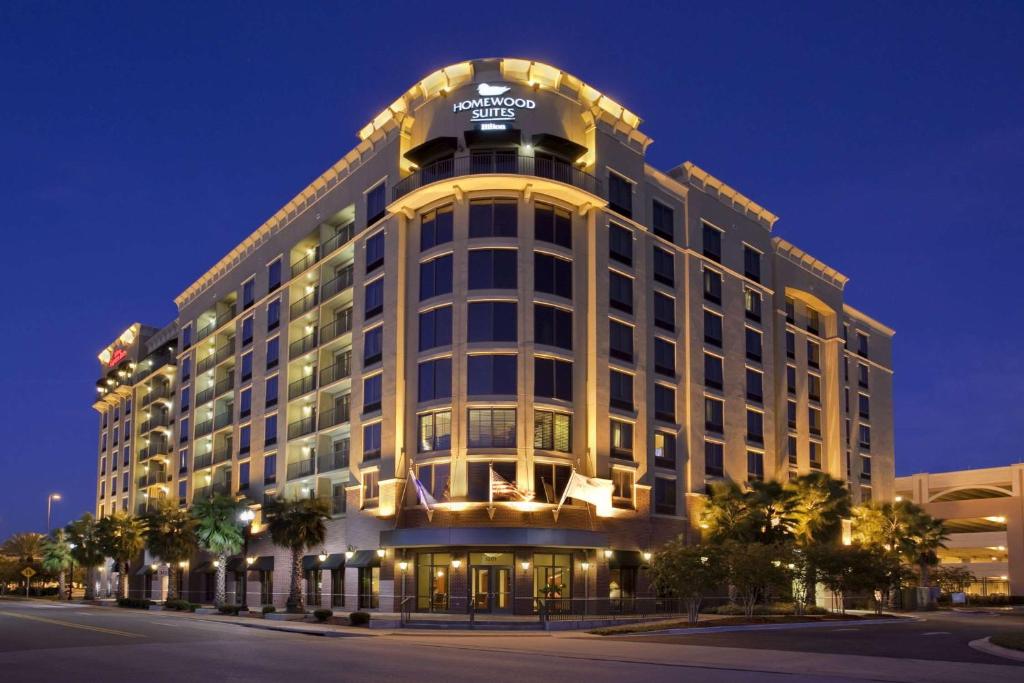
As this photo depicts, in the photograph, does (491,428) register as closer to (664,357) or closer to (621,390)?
(621,390)

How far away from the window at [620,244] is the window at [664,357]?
5.73m

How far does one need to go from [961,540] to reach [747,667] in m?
86.1

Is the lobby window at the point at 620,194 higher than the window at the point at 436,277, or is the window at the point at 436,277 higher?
the lobby window at the point at 620,194

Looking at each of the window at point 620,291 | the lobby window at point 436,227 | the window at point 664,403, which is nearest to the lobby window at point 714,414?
the window at point 664,403

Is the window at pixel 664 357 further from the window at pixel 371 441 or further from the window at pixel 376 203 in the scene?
the window at pixel 376 203

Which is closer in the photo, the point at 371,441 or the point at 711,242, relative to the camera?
the point at 371,441

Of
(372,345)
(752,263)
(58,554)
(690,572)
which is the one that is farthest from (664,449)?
(58,554)

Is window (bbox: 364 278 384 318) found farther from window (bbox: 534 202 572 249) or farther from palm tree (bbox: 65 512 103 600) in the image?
palm tree (bbox: 65 512 103 600)

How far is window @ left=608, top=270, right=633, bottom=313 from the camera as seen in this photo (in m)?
57.6

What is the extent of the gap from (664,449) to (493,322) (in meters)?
15.1

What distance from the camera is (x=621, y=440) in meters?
56.1

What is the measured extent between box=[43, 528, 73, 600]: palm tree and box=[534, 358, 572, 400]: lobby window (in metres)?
70.6

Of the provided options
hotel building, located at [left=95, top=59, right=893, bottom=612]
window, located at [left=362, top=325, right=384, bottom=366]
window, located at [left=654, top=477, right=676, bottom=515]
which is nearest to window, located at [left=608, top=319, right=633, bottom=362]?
hotel building, located at [left=95, top=59, right=893, bottom=612]

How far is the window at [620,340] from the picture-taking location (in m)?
57.1
